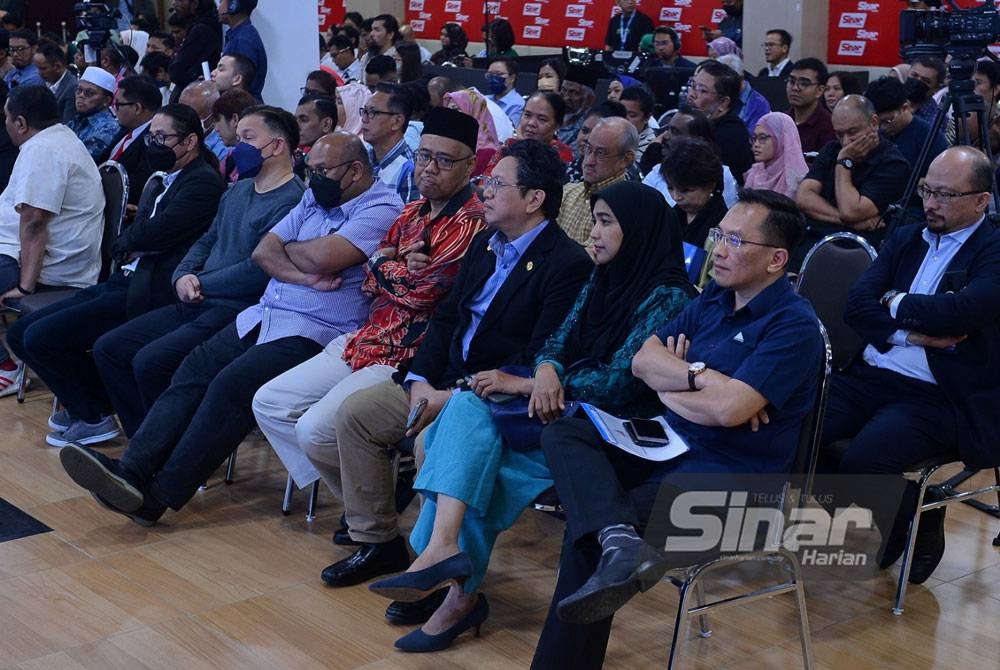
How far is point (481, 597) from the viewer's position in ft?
10.3

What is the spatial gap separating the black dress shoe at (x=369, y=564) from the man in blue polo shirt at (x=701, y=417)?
2.81ft

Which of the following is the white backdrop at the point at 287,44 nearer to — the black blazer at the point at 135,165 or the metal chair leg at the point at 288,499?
the black blazer at the point at 135,165

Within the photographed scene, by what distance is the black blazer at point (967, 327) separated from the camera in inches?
127

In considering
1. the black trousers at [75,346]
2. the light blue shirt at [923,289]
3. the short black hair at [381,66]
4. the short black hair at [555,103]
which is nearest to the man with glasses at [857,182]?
the short black hair at [555,103]

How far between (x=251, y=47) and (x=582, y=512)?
5.51m

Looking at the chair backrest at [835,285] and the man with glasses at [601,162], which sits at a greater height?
the man with glasses at [601,162]

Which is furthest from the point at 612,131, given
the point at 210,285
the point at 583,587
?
the point at 583,587

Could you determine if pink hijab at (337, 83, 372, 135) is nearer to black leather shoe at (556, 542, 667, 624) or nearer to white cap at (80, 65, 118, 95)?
white cap at (80, 65, 118, 95)

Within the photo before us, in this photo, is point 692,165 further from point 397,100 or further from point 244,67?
point 244,67

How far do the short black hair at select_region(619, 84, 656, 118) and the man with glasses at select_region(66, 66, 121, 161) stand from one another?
8.70 feet

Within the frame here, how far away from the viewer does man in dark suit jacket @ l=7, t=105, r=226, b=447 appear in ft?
15.0

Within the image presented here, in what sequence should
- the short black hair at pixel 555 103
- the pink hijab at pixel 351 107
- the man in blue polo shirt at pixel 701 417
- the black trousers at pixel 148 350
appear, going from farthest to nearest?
the pink hijab at pixel 351 107 < the short black hair at pixel 555 103 < the black trousers at pixel 148 350 < the man in blue polo shirt at pixel 701 417

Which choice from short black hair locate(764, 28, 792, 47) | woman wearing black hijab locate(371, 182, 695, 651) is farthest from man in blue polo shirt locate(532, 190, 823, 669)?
short black hair locate(764, 28, 792, 47)

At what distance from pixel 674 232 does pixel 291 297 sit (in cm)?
137
